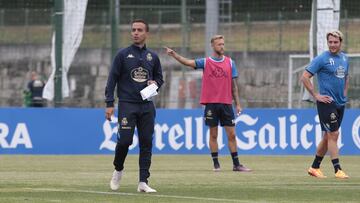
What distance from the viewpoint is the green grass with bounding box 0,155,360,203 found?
12820mm

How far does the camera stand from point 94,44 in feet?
A: 131

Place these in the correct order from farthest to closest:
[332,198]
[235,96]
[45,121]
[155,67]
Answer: [45,121], [235,96], [155,67], [332,198]

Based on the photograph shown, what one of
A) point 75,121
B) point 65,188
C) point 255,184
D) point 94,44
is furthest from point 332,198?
point 94,44

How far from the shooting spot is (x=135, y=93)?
13.6 meters

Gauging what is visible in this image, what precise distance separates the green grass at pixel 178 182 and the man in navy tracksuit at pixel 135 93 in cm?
54

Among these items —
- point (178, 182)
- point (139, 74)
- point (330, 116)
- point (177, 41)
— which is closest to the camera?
point (139, 74)

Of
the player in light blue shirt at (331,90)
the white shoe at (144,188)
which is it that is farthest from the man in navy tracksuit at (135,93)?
the player in light blue shirt at (331,90)

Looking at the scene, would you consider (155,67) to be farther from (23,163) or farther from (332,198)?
(23,163)

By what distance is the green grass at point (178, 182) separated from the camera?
505 inches

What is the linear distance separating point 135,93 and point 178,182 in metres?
2.06

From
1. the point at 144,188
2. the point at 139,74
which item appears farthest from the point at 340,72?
the point at 144,188

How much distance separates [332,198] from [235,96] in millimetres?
5929

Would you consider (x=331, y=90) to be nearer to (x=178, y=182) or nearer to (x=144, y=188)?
(x=178, y=182)

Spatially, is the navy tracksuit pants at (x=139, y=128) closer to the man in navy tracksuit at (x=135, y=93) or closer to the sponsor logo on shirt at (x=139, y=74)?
the man in navy tracksuit at (x=135, y=93)
